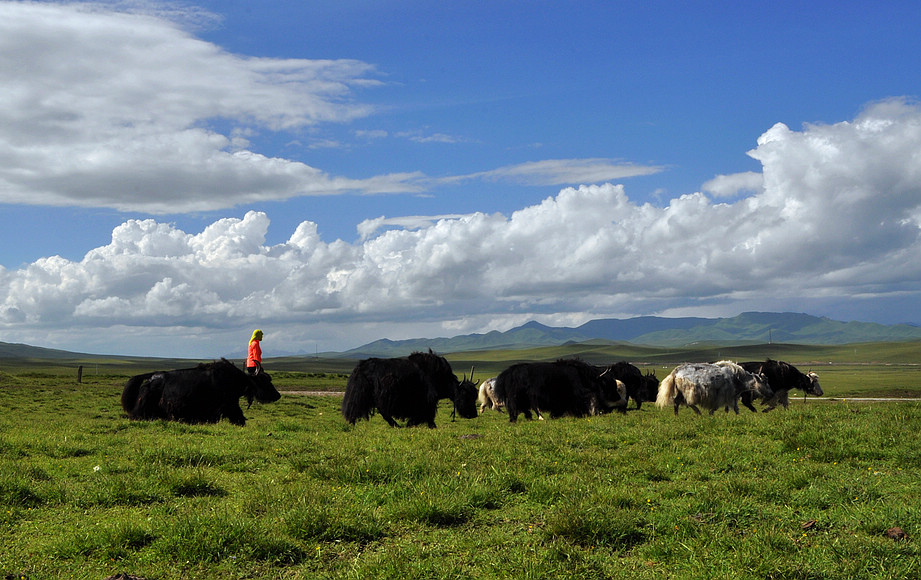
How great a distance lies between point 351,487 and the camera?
9.03 m

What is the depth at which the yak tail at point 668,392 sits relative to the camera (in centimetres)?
2305

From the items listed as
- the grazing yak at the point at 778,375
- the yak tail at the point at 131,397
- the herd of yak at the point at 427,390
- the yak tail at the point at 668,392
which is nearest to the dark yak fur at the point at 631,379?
the herd of yak at the point at 427,390

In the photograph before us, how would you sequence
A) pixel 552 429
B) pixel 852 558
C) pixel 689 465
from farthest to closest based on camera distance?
pixel 552 429 → pixel 689 465 → pixel 852 558

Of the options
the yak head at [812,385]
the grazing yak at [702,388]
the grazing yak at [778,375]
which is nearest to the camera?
the grazing yak at [702,388]

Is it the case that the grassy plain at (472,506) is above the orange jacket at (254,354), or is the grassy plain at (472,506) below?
below

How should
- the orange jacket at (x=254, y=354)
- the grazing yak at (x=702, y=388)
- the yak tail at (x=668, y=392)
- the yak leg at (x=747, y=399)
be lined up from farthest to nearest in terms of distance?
the yak leg at (x=747, y=399)
the yak tail at (x=668, y=392)
the grazing yak at (x=702, y=388)
the orange jacket at (x=254, y=354)

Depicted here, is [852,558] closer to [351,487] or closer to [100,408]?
[351,487]

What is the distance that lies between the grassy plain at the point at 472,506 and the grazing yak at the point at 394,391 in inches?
228

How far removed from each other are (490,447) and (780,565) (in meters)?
6.46

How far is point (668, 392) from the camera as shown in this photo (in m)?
23.1

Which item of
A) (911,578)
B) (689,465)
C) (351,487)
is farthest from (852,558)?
(351,487)

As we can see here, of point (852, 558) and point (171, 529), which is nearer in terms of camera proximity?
point (852, 558)

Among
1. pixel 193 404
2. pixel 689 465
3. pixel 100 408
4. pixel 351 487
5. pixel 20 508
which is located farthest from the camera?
pixel 100 408

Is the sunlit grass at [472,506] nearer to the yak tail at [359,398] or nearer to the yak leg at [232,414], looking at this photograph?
the yak tail at [359,398]
